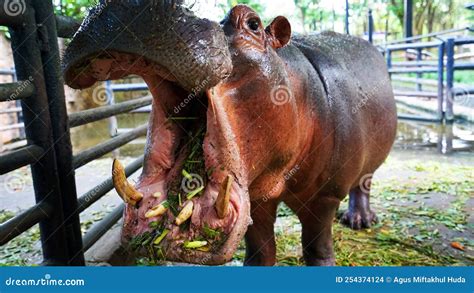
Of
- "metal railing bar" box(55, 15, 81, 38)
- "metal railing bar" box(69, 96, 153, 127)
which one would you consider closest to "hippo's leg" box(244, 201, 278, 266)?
"metal railing bar" box(69, 96, 153, 127)

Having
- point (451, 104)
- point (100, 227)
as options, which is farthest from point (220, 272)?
point (451, 104)

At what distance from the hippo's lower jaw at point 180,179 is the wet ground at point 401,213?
1309mm

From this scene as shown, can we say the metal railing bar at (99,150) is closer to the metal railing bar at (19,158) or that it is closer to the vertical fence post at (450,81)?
the metal railing bar at (19,158)

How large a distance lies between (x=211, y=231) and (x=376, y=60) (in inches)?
94.0

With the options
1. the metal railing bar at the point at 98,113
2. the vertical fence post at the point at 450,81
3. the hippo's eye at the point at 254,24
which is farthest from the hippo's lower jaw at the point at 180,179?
the vertical fence post at the point at 450,81

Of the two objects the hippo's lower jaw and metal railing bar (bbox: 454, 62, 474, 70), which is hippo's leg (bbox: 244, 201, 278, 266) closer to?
the hippo's lower jaw

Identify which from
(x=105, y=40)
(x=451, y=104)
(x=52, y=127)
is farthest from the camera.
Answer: (x=451, y=104)

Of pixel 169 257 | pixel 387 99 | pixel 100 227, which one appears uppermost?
pixel 387 99

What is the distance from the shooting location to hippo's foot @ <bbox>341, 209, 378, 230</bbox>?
333cm

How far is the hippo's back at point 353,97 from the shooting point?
2240 mm

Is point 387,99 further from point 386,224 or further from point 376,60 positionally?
point 386,224

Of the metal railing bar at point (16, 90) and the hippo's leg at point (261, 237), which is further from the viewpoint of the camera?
the hippo's leg at point (261, 237)

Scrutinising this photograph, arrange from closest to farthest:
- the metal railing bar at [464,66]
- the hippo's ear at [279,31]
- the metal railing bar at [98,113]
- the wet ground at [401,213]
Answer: the hippo's ear at [279,31] → the metal railing bar at [98,113] → the wet ground at [401,213] → the metal railing bar at [464,66]

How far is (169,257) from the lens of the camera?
4.81 ft
